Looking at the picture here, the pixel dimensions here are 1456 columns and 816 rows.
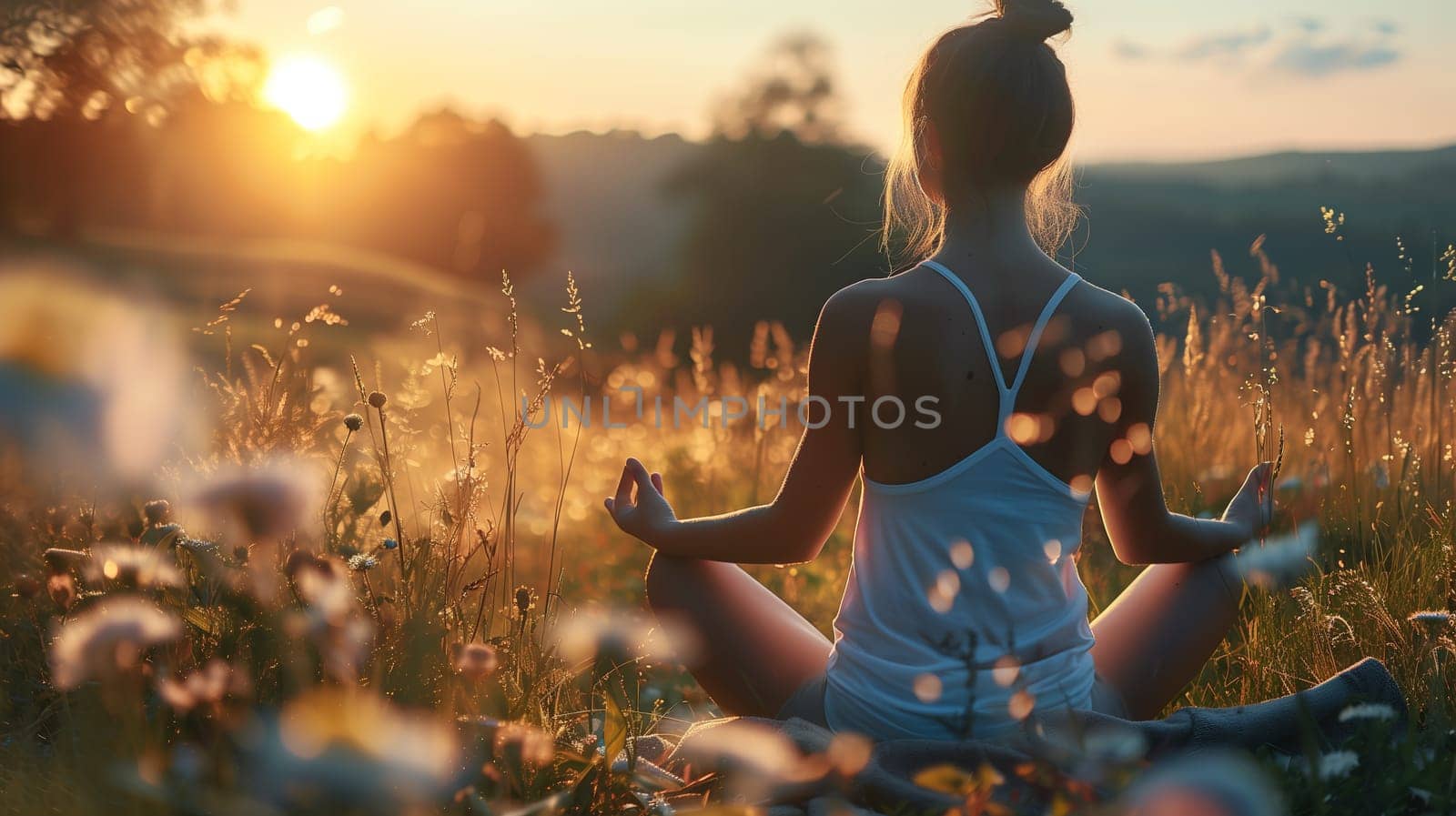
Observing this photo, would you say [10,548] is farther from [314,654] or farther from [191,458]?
[314,654]

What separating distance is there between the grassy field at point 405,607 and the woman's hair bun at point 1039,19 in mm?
989

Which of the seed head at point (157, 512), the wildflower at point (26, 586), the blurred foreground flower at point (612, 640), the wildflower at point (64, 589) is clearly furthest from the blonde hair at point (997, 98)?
the wildflower at point (26, 586)

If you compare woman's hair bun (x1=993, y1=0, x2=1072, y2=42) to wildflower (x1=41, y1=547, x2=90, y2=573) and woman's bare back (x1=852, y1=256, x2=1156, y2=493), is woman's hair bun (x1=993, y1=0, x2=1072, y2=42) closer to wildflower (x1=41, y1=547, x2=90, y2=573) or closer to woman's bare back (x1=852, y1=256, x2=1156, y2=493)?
woman's bare back (x1=852, y1=256, x2=1156, y2=493)

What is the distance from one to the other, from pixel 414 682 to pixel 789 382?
3279mm

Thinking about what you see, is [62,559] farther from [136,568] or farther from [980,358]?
[980,358]

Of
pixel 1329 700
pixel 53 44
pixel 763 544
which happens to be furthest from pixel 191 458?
pixel 53 44

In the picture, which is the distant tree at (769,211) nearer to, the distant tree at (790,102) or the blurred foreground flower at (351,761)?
the distant tree at (790,102)

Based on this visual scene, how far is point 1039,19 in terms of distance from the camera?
5.82ft

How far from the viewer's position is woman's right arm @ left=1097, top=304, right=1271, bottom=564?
6.22ft

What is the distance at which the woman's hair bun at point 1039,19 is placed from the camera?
1767mm

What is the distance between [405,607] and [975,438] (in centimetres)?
117

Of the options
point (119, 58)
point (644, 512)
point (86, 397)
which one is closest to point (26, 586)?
point (644, 512)

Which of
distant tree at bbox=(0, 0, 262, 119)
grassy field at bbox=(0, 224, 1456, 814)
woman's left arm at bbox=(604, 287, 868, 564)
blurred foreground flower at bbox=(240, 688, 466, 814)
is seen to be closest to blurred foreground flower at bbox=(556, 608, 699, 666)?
grassy field at bbox=(0, 224, 1456, 814)

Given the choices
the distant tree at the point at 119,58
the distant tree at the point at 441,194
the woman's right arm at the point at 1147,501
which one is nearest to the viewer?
the woman's right arm at the point at 1147,501
